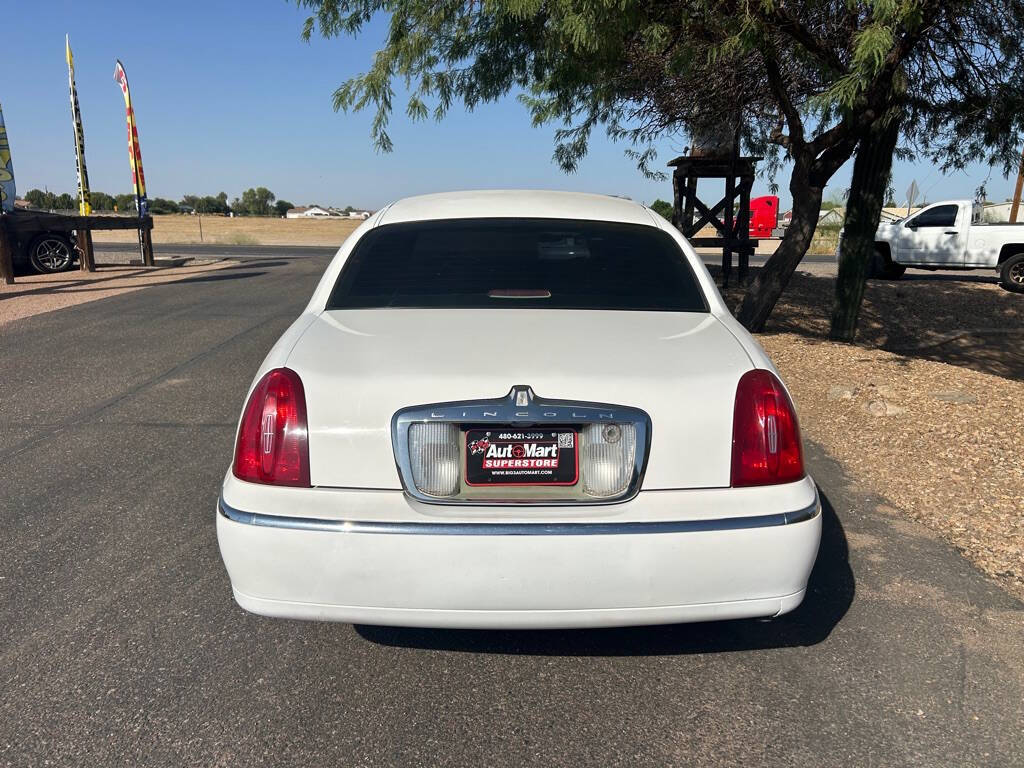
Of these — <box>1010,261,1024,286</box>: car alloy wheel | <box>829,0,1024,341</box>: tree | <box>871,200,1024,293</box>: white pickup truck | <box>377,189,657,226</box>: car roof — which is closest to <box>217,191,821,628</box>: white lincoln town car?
<box>377,189,657,226</box>: car roof

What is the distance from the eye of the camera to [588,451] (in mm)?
2475

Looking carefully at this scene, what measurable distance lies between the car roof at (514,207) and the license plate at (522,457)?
60.6 inches

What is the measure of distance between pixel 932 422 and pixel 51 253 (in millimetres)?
18150

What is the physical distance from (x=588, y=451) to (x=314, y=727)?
122 centimetres

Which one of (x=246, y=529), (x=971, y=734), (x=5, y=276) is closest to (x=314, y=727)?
(x=246, y=529)

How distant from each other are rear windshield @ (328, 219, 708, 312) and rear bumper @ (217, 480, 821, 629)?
3.53 ft

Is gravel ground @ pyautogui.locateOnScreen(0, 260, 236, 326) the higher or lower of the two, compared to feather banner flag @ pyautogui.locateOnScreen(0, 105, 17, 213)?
lower

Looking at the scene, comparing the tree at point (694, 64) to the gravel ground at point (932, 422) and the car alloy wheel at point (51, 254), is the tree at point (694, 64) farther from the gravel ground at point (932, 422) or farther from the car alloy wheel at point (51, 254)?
the car alloy wheel at point (51, 254)

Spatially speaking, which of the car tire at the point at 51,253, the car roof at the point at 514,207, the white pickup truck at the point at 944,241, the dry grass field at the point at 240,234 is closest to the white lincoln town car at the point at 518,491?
the car roof at the point at 514,207

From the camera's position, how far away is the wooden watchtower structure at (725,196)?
594 inches

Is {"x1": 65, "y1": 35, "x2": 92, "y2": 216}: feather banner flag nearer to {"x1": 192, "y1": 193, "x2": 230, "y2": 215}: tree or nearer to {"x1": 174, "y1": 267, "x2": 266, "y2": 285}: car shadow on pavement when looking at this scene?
{"x1": 174, "y1": 267, "x2": 266, "y2": 285}: car shadow on pavement

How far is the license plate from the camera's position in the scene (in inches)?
97.0

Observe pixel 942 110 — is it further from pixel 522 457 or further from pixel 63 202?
pixel 63 202

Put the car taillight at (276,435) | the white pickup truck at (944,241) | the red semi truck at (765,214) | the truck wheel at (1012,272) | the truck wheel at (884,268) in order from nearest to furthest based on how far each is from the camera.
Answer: the car taillight at (276,435) < the truck wheel at (1012,272) < the white pickup truck at (944,241) < the truck wheel at (884,268) < the red semi truck at (765,214)
